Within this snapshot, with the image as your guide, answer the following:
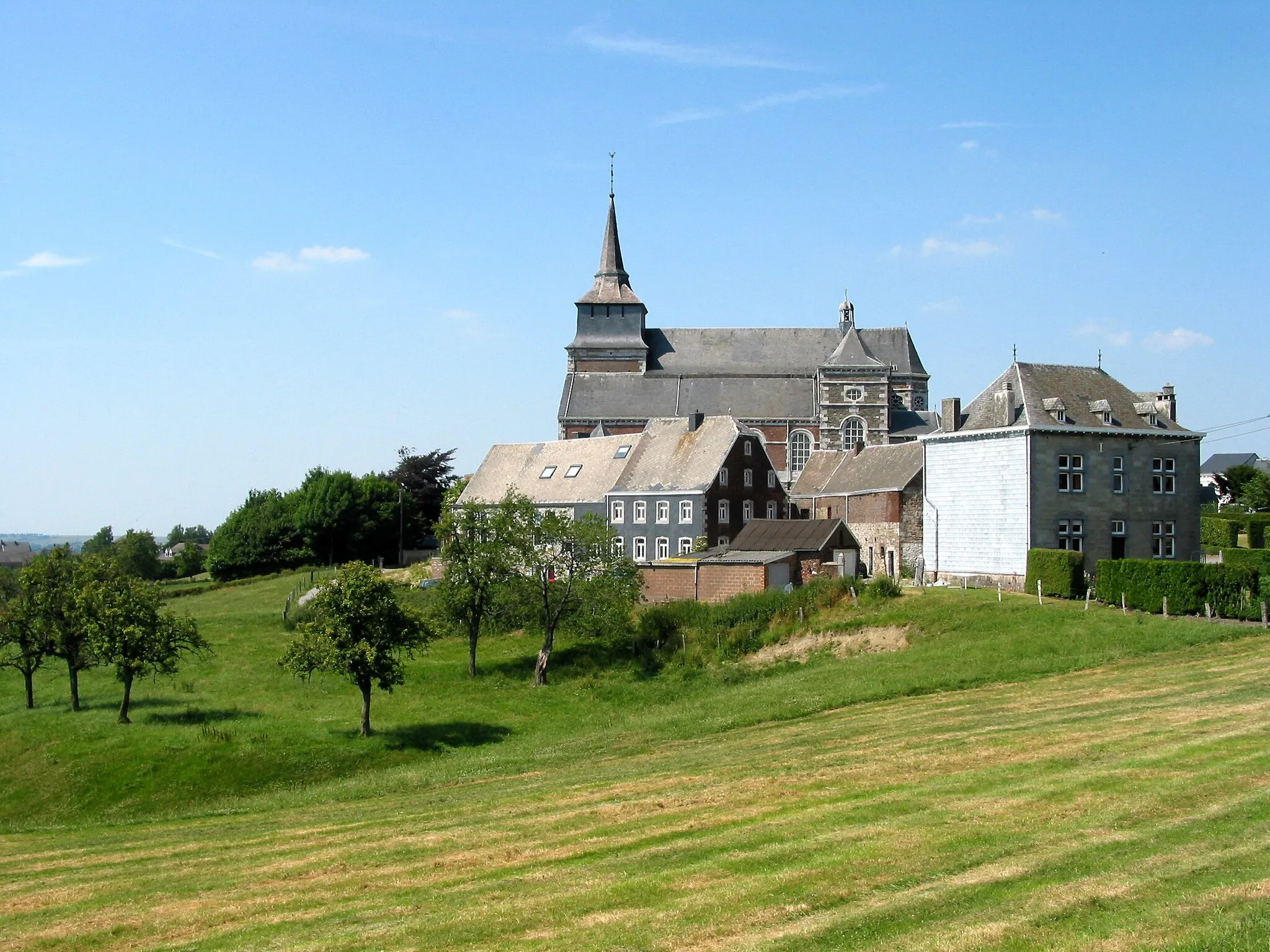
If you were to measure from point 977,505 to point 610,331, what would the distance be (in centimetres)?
4957

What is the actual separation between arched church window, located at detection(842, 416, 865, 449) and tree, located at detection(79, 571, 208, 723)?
5257 centimetres

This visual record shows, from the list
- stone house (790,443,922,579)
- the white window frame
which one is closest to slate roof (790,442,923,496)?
stone house (790,443,922,579)

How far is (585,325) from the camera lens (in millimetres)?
90562

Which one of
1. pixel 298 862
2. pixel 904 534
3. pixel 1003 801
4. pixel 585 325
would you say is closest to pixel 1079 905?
pixel 1003 801

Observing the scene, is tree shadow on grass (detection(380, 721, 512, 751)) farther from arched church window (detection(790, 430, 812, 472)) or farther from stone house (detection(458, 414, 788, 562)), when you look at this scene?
arched church window (detection(790, 430, 812, 472))

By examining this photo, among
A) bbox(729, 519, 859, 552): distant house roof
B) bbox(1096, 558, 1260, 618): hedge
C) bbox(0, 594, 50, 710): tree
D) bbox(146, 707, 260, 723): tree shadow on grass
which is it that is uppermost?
bbox(729, 519, 859, 552): distant house roof

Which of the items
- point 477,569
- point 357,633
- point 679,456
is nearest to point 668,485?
point 679,456

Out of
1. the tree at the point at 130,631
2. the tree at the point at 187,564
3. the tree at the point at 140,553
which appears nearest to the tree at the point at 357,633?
the tree at the point at 130,631

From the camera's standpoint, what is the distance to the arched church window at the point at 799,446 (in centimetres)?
8300

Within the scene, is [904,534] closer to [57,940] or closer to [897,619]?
[897,619]

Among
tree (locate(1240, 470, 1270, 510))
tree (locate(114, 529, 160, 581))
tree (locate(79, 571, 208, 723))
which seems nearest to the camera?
tree (locate(79, 571, 208, 723))

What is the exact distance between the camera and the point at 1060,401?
1663 inches

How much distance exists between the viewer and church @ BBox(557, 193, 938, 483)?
81.6 metres

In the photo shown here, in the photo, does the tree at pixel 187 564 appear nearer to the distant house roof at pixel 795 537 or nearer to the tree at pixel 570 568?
the distant house roof at pixel 795 537
